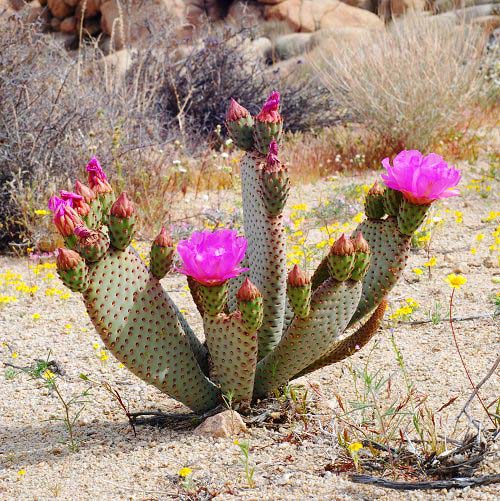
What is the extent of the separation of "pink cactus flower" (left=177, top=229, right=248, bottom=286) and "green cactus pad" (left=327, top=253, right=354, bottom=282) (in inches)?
10.8

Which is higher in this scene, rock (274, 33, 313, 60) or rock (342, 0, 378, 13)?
rock (342, 0, 378, 13)

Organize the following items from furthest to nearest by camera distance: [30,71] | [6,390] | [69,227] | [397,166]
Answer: [30,71], [6,390], [397,166], [69,227]

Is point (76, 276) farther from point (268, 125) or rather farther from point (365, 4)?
point (365, 4)

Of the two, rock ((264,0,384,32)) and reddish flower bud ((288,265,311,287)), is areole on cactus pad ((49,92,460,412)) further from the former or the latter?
rock ((264,0,384,32))

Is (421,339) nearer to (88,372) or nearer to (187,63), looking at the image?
(88,372)

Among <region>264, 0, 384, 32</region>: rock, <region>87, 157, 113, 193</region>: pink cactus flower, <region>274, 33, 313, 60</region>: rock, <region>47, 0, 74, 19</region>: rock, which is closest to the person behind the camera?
<region>87, 157, 113, 193</region>: pink cactus flower

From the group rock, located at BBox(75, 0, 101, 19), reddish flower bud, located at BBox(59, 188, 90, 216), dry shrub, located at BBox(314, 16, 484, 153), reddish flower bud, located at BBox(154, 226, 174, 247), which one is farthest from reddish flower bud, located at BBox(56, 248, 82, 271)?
rock, located at BBox(75, 0, 101, 19)

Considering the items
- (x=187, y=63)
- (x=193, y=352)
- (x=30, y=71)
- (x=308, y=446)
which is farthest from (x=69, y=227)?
(x=187, y=63)

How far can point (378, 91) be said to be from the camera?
24.6 feet

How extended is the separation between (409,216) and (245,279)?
0.59 m

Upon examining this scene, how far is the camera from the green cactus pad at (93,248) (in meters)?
2.41

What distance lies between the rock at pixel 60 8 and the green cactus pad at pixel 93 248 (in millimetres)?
19872

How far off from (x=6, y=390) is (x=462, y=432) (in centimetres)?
182

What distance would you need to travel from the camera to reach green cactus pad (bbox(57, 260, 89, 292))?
7.64ft
